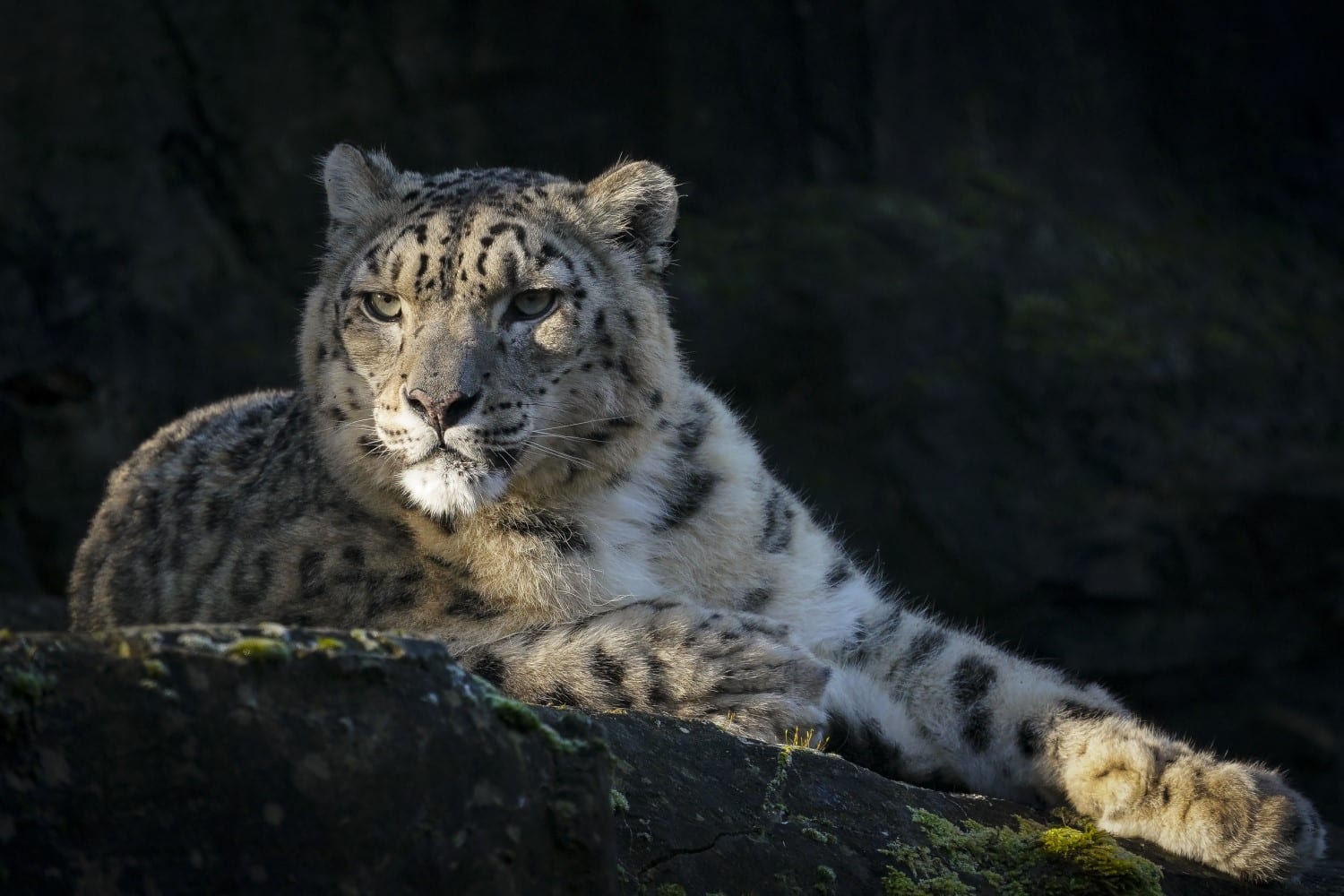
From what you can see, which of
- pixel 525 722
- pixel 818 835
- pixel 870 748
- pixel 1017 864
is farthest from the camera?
pixel 870 748

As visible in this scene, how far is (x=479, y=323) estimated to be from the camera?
4133 mm

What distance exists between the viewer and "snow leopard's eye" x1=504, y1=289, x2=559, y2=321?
167 inches

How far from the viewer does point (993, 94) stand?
10.0 m

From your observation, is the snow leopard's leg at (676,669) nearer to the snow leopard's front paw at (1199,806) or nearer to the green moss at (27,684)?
the snow leopard's front paw at (1199,806)

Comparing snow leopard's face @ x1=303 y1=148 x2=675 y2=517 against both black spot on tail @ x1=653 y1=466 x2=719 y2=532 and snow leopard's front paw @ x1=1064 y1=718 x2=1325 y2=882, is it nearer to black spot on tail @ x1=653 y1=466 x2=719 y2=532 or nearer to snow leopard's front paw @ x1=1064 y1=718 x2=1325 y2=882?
black spot on tail @ x1=653 y1=466 x2=719 y2=532

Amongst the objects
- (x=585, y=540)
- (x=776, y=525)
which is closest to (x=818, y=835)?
(x=585, y=540)

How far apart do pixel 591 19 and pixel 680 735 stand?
23.5 ft

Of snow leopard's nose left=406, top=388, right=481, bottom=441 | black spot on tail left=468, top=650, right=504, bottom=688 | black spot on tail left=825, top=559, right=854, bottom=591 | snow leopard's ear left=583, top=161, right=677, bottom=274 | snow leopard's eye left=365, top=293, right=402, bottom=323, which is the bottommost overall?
black spot on tail left=468, top=650, right=504, bottom=688

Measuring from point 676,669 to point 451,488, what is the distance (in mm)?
783

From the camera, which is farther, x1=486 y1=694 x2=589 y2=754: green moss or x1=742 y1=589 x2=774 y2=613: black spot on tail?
x1=742 y1=589 x2=774 y2=613: black spot on tail

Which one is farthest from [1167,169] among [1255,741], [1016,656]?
[1016,656]

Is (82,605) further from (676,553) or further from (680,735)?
(680,735)

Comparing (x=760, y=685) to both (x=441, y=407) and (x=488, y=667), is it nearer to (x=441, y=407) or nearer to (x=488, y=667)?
(x=488, y=667)

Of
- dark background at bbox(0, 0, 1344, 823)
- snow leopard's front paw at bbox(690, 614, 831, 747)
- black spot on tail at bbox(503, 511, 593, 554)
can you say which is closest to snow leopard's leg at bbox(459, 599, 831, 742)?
snow leopard's front paw at bbox(690, 614, 831, 747)
